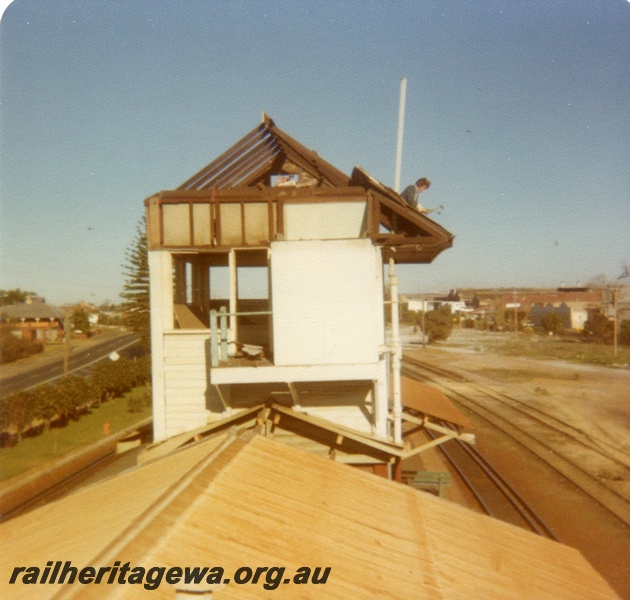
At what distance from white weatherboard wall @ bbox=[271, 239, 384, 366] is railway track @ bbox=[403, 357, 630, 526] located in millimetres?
9469

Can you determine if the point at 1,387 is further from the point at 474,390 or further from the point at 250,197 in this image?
the point at 250,197

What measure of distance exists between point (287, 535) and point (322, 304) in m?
3.81

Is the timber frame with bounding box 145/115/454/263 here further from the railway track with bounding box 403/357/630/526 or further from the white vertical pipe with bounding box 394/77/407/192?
the railway track with bounding box 403/357/630/526

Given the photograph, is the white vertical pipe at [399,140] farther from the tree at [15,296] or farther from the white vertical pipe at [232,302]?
the tree at [15,296]

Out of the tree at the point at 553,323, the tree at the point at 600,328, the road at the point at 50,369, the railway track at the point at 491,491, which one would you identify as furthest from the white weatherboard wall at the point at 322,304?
the tree at the point at 553,323

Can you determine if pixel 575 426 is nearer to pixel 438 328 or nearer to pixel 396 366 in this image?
pixel 396 366

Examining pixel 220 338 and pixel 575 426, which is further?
pixel 575 426

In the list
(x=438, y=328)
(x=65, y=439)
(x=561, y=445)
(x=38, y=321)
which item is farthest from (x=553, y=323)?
(x=38, y=321)

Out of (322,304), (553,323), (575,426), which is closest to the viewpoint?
(322,304)

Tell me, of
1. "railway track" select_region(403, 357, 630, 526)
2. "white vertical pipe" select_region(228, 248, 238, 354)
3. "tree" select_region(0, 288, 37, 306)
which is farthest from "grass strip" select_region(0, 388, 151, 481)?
"tree" select_region(0, 288, 37, 306)

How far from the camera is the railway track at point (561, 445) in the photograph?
14.7m

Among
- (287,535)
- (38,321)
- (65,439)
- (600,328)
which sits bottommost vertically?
(65,439)

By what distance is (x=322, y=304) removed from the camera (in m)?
8.03

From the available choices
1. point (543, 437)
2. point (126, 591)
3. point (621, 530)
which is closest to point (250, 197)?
point (126, 591)
